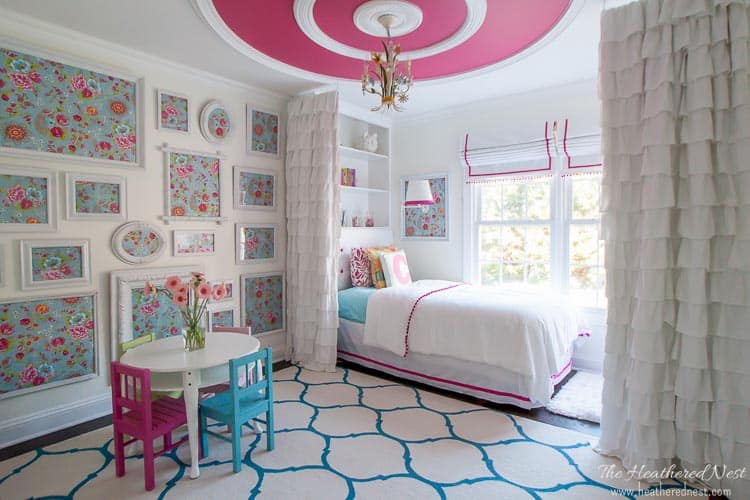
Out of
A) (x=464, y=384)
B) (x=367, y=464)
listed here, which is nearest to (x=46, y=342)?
(x=367, y=464)

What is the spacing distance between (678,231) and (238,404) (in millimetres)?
2454

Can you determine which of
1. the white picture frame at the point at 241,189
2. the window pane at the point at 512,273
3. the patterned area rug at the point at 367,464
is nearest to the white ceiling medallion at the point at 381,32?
the white picture frame at the point at 241,189

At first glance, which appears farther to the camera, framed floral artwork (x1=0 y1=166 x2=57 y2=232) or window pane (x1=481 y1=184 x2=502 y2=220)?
window pane (x1=481 y1=184 x2=502 y2=220)

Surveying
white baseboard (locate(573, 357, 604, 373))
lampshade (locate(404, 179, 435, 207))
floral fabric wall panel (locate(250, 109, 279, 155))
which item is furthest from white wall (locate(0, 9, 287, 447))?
white baseboard (locate(573, 357, 604, 373))

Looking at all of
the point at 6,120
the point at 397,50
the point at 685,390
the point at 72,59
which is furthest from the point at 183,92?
the point at 685,390

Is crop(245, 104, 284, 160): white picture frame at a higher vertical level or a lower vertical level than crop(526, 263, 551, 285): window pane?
higher

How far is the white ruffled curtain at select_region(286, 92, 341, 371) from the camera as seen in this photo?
363 centimetres

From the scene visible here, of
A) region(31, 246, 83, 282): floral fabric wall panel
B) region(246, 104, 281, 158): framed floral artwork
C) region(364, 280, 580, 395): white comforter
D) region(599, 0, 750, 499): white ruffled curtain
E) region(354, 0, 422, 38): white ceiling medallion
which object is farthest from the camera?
region(246, 104, 281, 158): framed floral artwork

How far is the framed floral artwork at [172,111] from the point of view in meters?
3.11

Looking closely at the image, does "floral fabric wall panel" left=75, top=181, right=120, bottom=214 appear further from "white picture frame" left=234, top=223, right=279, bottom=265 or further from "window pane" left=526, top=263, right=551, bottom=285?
"window pane" left=526, top=263, right=551, bottom=285

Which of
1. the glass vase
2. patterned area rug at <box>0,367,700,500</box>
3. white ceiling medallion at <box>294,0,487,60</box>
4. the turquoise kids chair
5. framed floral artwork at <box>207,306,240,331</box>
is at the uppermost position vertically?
white ceiling medallion at <box>294,0,487,60</box>

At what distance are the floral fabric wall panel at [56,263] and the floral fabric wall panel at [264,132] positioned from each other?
1687 millimetres

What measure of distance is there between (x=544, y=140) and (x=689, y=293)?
2281 millimetres

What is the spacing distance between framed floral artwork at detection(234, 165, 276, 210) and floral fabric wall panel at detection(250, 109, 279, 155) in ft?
0.72
